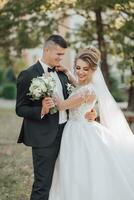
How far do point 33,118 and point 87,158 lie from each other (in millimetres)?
754

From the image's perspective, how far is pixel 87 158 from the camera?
6125 mm

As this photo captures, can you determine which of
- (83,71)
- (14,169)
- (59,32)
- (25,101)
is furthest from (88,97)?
(59,32)

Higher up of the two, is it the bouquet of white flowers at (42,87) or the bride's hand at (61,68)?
the bride's hand at (61,68)

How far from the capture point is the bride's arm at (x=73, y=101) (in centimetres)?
587

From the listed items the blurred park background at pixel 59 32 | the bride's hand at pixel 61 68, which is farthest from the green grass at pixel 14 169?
the bride's hand at pixel 61 68

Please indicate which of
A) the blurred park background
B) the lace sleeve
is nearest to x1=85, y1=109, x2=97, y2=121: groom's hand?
the lace sleeve

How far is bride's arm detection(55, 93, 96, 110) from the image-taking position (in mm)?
5867

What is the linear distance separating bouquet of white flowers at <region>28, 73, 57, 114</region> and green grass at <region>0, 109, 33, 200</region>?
247 cm

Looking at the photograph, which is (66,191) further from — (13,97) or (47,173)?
(13,97)

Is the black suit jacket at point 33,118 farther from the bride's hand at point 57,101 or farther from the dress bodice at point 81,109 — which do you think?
the dress bodice at point 81,109

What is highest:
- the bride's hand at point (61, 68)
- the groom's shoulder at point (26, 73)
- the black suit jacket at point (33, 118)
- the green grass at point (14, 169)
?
the bride's hand at point (61, 68)

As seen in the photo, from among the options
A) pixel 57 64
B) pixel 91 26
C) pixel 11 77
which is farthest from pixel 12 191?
pixel 11 77

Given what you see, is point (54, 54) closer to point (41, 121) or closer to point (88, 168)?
point (41, 121)

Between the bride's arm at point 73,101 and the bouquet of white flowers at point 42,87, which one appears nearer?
the bouquet of white flowers at point 42,87
